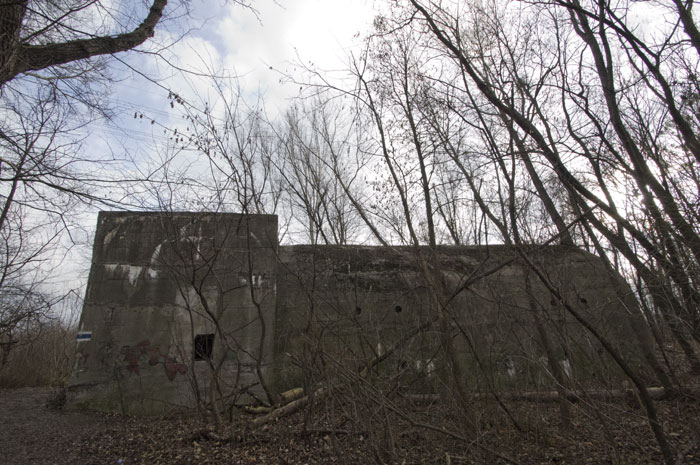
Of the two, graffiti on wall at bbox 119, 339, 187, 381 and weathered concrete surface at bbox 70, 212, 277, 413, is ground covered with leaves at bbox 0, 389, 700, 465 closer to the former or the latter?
weathered concrete surface at bbox 70, 212, 277, 413

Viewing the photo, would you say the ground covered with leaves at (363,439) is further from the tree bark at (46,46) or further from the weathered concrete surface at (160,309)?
the tree bark at (46,46)

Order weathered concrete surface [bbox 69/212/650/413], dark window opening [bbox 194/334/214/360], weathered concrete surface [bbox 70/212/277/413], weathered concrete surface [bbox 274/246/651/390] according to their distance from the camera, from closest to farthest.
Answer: weathered concrete surface [bbox 274/246/651/390] < weathered concrete surface [bbox 69/212/650/413] < weathered concrete surface [bbox 70/212/277/413] < dark window opening [bbox 194/334/214/360]

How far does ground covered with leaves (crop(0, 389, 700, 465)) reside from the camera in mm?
3369

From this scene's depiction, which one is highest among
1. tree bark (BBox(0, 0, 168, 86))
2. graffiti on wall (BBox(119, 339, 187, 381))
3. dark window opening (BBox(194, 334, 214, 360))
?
tree bark (BBox(0, 0, 168, 86))

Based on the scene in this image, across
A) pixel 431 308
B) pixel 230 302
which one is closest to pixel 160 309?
pixel 230 302

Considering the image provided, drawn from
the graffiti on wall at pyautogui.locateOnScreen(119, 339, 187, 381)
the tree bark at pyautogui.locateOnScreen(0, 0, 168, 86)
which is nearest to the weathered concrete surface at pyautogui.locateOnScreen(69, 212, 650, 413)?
the graffiti on wall at pyautogui.locateOnScreen(119, 339, 187, 381)

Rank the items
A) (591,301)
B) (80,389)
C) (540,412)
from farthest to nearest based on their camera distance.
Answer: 1. (591,301)
2. (80,389)
3. (540,412)

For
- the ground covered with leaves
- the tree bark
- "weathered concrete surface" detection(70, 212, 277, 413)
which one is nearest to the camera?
the tree bark

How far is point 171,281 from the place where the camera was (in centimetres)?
711

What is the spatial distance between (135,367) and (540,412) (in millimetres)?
6418

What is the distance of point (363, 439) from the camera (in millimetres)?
3811

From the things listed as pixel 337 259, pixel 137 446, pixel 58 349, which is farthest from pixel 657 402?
pixel 58 349

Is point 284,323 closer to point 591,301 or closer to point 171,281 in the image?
point 171,281

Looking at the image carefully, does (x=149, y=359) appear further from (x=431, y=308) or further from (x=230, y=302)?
(x=431, y=308)
